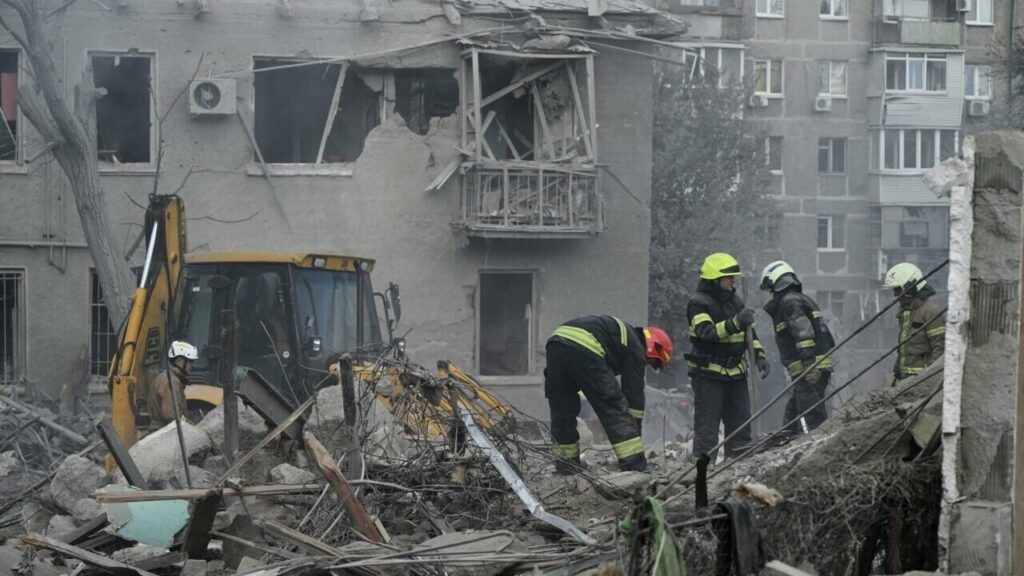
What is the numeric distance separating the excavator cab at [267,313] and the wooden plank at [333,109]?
6.71 metres

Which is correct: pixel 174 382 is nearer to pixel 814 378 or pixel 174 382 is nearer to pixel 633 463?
pixel 633 463

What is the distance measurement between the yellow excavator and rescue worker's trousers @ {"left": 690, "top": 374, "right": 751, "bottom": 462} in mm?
1932

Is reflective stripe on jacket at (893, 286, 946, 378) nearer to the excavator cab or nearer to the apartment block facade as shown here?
the excavator cab

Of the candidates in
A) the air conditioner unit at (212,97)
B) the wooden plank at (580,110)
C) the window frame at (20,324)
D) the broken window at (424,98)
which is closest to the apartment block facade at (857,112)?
the wooden plank at (580,110)

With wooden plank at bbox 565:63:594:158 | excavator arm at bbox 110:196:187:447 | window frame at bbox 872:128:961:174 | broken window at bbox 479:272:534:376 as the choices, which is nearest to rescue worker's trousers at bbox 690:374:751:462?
excavator arm at bbox 110:196:187:447

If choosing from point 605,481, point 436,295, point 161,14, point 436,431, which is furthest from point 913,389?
point 161,14

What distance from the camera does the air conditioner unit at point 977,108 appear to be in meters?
40.0

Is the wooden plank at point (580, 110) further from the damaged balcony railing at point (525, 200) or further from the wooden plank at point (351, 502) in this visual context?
the wooden plank at point (351, 502)

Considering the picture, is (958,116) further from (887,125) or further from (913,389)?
(913,389)

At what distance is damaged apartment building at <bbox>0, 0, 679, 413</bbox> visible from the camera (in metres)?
19.8

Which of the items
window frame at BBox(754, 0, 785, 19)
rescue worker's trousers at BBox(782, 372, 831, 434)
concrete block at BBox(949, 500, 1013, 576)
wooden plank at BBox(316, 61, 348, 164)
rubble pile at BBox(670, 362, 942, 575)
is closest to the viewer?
rubble pile at BBox(670, 362, 942, 575)

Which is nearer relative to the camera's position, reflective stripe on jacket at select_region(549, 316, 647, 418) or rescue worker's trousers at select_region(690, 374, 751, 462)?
reflective stripe on jacket at select_region(549, 316, 647, 418)

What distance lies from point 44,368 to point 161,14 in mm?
5336

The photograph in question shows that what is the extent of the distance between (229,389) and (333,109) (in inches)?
443
